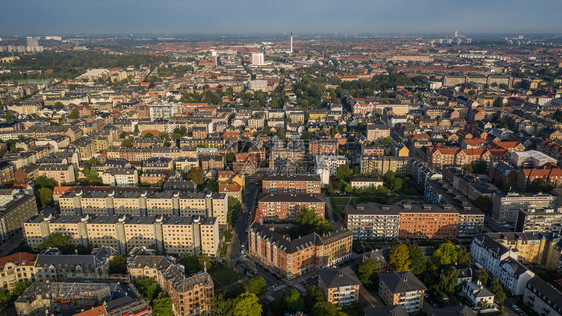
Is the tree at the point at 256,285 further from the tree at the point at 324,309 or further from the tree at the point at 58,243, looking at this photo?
the tree at the point at 58,243

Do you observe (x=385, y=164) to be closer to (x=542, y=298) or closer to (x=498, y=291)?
(x=498, y=291)

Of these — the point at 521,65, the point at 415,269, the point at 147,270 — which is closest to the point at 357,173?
the point at 415,269

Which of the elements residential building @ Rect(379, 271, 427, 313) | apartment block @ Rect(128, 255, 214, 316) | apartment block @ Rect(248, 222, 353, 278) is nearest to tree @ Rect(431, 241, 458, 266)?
residential building @ Rect(379, 271, 427, 313)

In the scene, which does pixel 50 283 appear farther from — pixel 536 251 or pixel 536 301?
pixel 536 251

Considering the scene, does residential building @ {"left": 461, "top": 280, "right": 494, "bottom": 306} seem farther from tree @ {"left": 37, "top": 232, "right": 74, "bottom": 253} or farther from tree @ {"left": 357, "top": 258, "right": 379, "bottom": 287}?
tree @ {"left": 37, "top": 232, "right": 74, "bottom": 253}

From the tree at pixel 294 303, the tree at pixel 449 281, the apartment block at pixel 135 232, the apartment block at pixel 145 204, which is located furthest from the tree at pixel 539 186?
the apartment block at pixel 135 232

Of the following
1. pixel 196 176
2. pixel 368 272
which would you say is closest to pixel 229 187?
pixel 196 176
